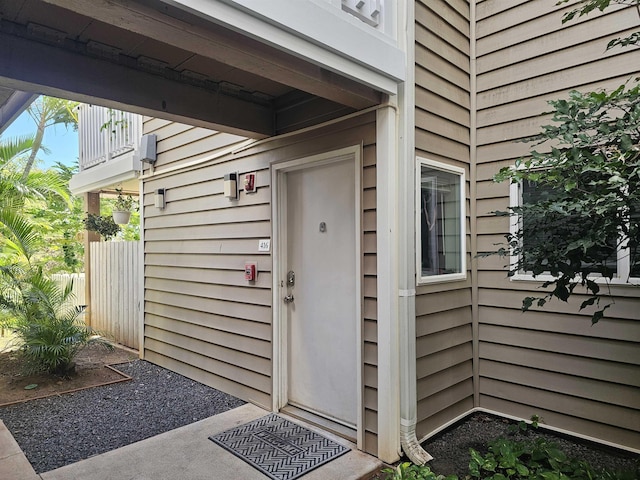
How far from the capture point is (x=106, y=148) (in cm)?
625

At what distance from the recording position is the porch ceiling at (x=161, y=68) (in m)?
1.80

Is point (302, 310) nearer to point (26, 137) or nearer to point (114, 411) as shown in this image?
point (114, 411)

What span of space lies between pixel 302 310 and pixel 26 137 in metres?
5.96

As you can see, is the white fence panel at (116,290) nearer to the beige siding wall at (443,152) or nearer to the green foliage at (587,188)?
the beige siding wall at (443,152)

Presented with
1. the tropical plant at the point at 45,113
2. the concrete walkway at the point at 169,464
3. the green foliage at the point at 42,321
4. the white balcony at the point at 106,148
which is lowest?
the concrete walkway at the point at 169,464

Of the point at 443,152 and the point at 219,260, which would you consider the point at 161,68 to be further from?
the point at 443,152

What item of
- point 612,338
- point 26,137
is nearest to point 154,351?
point 26,137

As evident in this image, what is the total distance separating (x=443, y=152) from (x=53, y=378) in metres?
4.56

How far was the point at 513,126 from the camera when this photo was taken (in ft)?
10.7

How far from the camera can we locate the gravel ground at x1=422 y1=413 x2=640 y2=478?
2.65 meters

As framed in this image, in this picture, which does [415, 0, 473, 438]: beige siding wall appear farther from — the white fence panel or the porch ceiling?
the white fence panel

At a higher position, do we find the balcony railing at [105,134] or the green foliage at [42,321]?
the balcony railing at [105,134]

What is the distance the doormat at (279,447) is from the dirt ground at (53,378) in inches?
82.5

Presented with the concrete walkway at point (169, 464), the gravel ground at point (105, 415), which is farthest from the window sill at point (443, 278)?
the gravel ground at point (105, 415)
